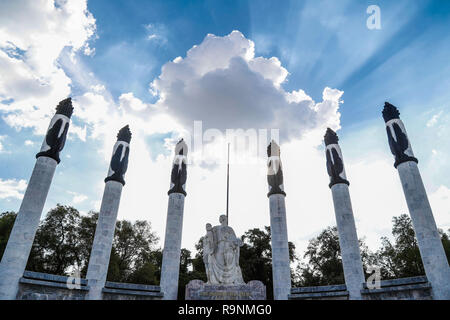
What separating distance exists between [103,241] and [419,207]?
15783 millimetres

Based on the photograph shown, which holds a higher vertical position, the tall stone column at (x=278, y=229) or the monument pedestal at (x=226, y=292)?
the tall stone column at (x=278, y=229)

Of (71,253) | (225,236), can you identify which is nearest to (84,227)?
(71,253)

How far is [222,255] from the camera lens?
1221cm

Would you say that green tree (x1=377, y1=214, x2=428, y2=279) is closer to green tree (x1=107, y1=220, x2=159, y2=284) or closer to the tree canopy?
the tree canopy

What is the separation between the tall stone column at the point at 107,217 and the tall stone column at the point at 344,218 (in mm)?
12104

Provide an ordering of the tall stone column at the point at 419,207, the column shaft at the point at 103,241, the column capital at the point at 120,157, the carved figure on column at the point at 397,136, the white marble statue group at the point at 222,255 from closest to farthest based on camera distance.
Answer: the white marble statue group at the point at 222,255, the tall stone column at the point at 419,207, the column shaft at the point at 103,241, the carved figure on column at the point at 397,136, the column capital at the point at 120,157

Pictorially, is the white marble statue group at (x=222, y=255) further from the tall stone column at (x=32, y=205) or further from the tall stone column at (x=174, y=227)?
the tall stone column at (x=32, y=205)

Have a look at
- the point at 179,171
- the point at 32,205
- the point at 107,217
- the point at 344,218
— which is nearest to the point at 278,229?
the point at 344,218

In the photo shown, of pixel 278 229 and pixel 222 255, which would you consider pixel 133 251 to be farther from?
pixel 222 255

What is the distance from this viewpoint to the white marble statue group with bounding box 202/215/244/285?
39.0 feet

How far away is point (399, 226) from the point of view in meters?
32.7

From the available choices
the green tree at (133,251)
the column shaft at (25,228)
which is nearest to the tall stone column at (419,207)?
the column shaft at (25,228)

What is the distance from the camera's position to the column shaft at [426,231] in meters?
12.7
